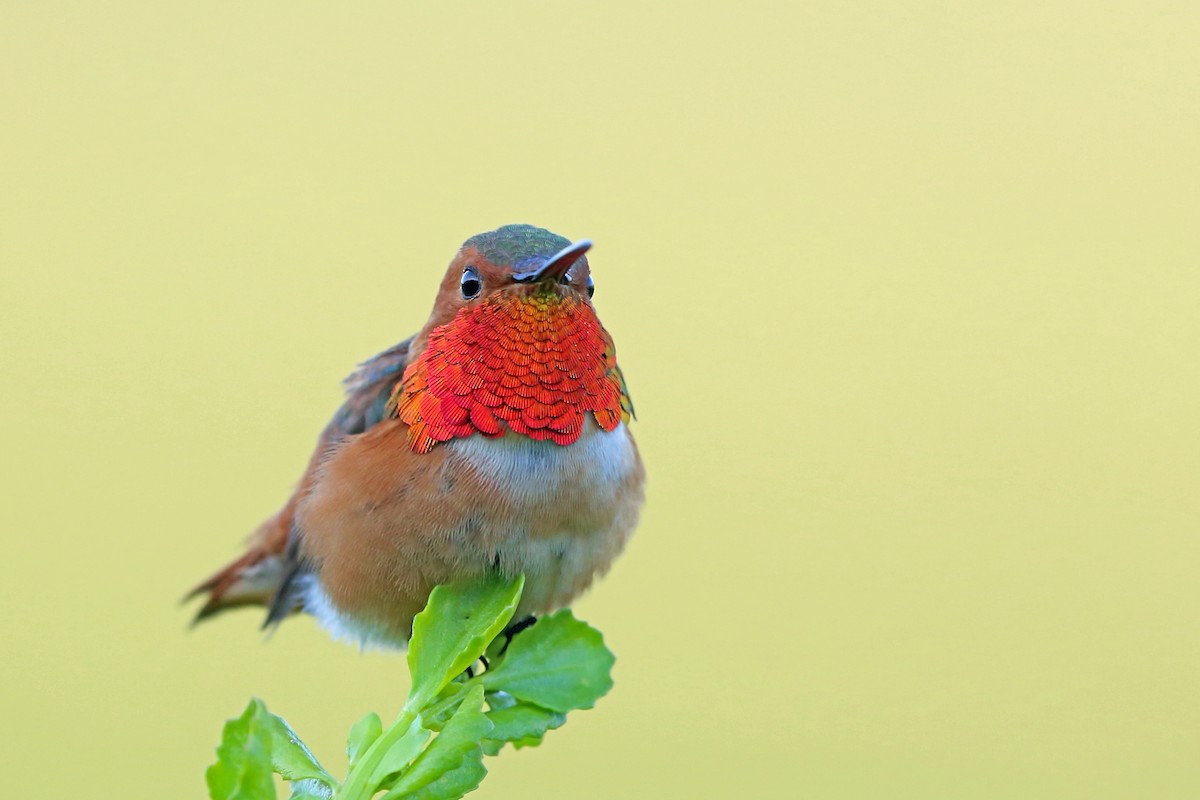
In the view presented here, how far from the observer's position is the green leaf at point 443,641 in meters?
1.70

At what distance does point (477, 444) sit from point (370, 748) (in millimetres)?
1187

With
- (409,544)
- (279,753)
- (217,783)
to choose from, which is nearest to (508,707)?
(279,753)

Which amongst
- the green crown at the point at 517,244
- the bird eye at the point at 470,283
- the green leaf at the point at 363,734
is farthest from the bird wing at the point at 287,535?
the green leaf at the point at 363,734

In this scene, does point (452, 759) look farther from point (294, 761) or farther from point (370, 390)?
point (370, 390)

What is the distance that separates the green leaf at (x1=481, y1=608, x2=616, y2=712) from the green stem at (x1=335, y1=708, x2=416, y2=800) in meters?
0.35

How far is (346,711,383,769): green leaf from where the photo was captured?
1.55m

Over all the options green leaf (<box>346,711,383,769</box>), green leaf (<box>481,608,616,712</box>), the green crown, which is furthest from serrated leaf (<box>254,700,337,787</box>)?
the green crown

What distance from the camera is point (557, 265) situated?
7.80 feet

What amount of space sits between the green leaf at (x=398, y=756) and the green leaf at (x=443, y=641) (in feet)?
0.33

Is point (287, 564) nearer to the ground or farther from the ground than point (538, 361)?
nearer to the ground

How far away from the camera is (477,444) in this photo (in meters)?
2.67

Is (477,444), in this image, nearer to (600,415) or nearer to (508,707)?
(600,415)

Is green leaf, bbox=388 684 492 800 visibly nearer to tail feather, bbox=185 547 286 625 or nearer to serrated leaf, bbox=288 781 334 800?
serrated leaf, bbox=288 781 334 800

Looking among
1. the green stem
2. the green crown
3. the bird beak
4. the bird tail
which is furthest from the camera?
the bird tail
